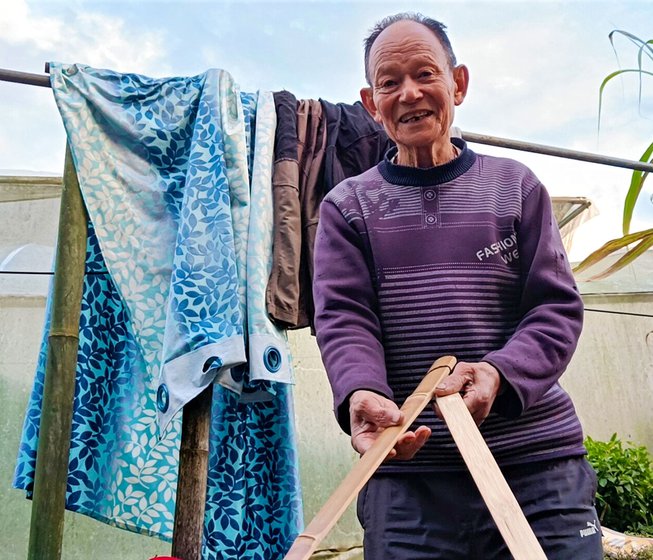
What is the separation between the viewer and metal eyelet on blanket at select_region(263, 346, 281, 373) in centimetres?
171

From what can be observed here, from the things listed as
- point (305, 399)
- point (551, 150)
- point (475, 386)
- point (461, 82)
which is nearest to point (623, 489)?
point (305, 399)

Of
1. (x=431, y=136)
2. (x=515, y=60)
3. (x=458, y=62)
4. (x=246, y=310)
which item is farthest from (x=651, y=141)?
(x=515, y=60)

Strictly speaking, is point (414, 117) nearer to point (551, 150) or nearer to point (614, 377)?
point (551, 150)

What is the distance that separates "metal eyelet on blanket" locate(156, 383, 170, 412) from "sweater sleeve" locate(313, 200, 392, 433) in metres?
0.54

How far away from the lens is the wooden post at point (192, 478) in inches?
63.2

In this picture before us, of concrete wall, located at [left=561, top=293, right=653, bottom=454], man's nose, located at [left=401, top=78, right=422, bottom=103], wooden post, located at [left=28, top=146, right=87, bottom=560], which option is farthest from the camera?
concrete wall, located at [left=561, top=293, right=653, bottom=454]

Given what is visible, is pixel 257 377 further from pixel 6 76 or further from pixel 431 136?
pixel 6 76

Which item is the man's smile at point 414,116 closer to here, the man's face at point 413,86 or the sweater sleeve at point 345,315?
the man's face at point 413,86

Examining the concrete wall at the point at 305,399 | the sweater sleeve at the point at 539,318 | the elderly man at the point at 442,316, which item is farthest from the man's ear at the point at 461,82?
the concrete wall at the point at 305,399

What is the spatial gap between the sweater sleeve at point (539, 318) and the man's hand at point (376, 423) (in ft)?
0.52

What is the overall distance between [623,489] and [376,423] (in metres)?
2.98

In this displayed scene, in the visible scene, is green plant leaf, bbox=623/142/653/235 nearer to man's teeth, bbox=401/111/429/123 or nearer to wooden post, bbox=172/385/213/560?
man's teeth, bbox=401/111/429/123

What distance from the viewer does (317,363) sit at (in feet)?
9.40

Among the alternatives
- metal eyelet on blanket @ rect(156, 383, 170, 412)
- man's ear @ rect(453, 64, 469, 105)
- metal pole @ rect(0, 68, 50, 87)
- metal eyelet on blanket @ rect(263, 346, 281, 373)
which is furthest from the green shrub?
metal pole @ rect(0, 68, 50, 87)
